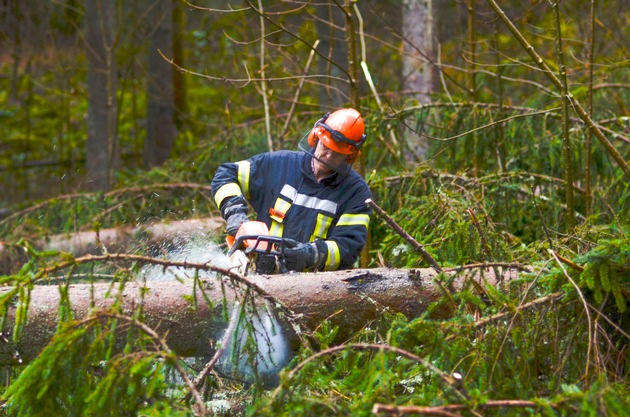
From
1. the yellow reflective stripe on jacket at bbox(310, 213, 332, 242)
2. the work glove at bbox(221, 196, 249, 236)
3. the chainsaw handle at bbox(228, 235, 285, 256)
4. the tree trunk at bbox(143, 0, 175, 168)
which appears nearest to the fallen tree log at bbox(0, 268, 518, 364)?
the chainsaw handle at bbox(228, 235, 285, 256)

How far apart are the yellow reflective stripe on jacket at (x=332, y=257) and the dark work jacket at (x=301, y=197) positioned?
0.10m

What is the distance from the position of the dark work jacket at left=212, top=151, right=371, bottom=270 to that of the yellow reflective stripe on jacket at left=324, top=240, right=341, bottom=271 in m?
0.10

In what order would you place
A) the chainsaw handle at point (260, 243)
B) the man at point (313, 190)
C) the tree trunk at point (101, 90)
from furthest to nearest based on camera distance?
the tree trunk at point (101, 90) < the man at point (313, 190) < the chainsaw handle at point (260, 243)

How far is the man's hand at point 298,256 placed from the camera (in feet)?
13.2

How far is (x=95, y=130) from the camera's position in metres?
11.5

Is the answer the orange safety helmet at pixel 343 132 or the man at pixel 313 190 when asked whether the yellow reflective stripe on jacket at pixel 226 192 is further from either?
the orange safety helmet at pixel 343 132

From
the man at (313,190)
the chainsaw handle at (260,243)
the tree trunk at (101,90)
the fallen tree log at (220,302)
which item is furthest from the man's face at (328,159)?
the tree trunk at (101,90)

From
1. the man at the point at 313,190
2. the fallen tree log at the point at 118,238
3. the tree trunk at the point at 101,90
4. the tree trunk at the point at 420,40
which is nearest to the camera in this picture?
the man at the point at 313,190

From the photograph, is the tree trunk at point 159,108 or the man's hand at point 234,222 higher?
the tree trunk at point 159,108

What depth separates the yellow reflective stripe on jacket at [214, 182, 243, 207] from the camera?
4.54 meters

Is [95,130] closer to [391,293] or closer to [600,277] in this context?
[391,293]

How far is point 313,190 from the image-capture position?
15.1 ft

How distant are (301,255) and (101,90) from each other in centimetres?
829

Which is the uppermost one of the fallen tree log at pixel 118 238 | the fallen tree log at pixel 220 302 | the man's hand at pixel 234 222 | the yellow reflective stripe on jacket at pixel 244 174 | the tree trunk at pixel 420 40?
the tree trunk at pixel 420 40
